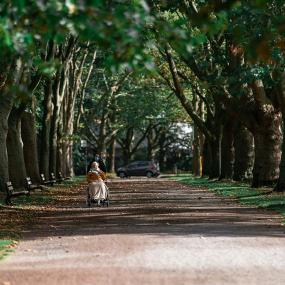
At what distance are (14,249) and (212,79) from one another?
18421mm

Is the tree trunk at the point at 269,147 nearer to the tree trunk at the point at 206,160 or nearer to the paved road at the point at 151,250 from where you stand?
the paved road at the point at 151,250

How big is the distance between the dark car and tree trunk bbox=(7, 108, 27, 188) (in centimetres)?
4026

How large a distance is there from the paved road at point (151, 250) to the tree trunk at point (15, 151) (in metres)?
9.23

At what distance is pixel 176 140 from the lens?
3615 inches

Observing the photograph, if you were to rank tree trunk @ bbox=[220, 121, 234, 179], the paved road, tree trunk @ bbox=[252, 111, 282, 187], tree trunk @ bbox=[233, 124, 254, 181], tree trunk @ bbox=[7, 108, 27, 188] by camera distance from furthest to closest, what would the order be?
tree trunk @ bbox=[220, 121, 234, 179] → tree trunk @ bbox=[233, 124, 254, 181] → tree trunk @ bbox=[252, 111, 282, 187] → tree trunk @ bbox=[7, 108, 27, 188] → the paved road

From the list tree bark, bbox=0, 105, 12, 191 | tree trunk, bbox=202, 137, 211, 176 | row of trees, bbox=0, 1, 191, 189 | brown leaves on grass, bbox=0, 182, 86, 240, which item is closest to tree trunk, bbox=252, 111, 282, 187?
row of trees, bbox=0, 1, 191, 189

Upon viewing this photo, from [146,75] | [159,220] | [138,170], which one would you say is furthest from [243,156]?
[138,170]

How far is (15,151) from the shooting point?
27812 mm

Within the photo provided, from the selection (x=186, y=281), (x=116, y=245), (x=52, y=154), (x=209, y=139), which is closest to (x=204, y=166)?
(x=209, y=139)

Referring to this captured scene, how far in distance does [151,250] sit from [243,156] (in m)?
27.1

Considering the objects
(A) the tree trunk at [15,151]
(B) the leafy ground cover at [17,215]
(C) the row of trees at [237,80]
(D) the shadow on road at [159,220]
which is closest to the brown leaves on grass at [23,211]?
(B) the leafy ground cover at [17,215]

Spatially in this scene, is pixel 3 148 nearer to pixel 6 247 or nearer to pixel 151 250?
pixel 6 247

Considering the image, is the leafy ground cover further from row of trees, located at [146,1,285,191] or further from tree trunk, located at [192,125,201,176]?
tree trunk, located at [192,125,201,176]

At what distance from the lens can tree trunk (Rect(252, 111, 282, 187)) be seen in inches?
1184
